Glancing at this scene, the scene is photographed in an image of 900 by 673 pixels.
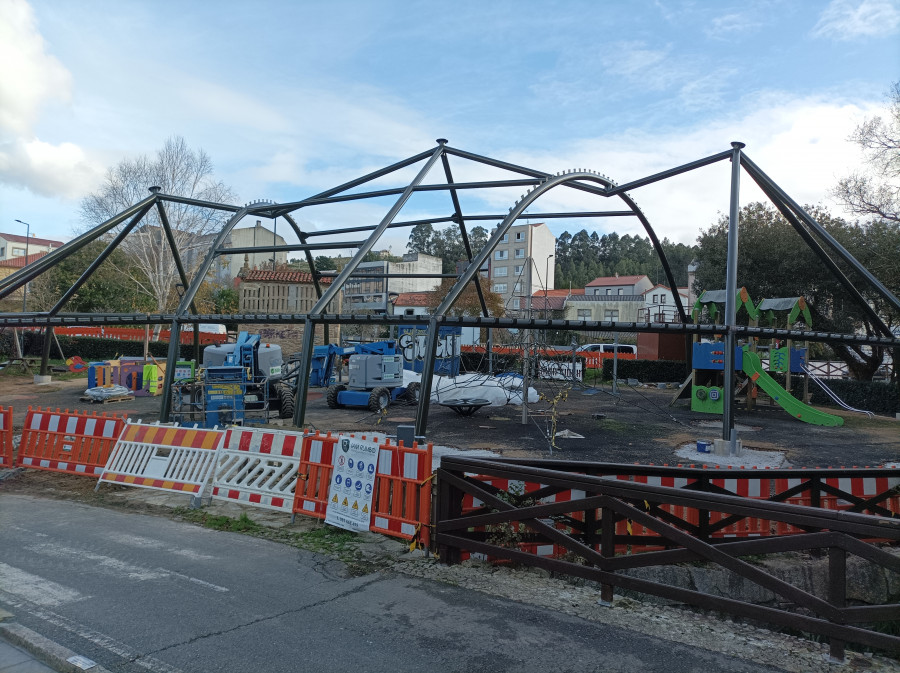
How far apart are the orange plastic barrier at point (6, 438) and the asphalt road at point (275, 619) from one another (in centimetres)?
507

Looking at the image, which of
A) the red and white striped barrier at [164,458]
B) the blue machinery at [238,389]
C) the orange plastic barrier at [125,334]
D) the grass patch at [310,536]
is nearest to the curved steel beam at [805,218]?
the grass patch at [310,536]

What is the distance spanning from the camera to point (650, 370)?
33.2 meters

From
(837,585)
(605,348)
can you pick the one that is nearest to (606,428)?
(837,585)

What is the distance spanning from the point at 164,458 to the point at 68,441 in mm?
2555

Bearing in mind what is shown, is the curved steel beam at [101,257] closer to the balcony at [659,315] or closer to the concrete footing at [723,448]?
the concrete footing at [723,448]

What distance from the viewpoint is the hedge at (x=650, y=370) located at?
107ft

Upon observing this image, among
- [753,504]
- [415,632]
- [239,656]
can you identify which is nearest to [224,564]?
[239,656]

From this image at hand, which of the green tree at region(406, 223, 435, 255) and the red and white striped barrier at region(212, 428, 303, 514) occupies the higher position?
the green tree at region(406, 223, 435, 255)

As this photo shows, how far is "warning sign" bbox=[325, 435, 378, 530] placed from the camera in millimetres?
7168

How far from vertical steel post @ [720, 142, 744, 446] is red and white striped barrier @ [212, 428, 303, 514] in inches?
355

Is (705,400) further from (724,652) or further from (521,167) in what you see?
(724,652)

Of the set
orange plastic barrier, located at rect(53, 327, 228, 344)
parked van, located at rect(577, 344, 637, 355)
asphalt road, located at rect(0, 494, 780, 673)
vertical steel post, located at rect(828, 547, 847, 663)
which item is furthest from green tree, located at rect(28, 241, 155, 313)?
vertical steel post, located at rect(828, 547, 847, 663)

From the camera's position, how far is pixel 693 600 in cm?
496

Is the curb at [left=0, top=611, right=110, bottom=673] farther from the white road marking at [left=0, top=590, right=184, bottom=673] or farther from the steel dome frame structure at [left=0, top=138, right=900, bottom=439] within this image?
the steel dome frame structure at [left=0, top=138, right=900, bottom=439]
